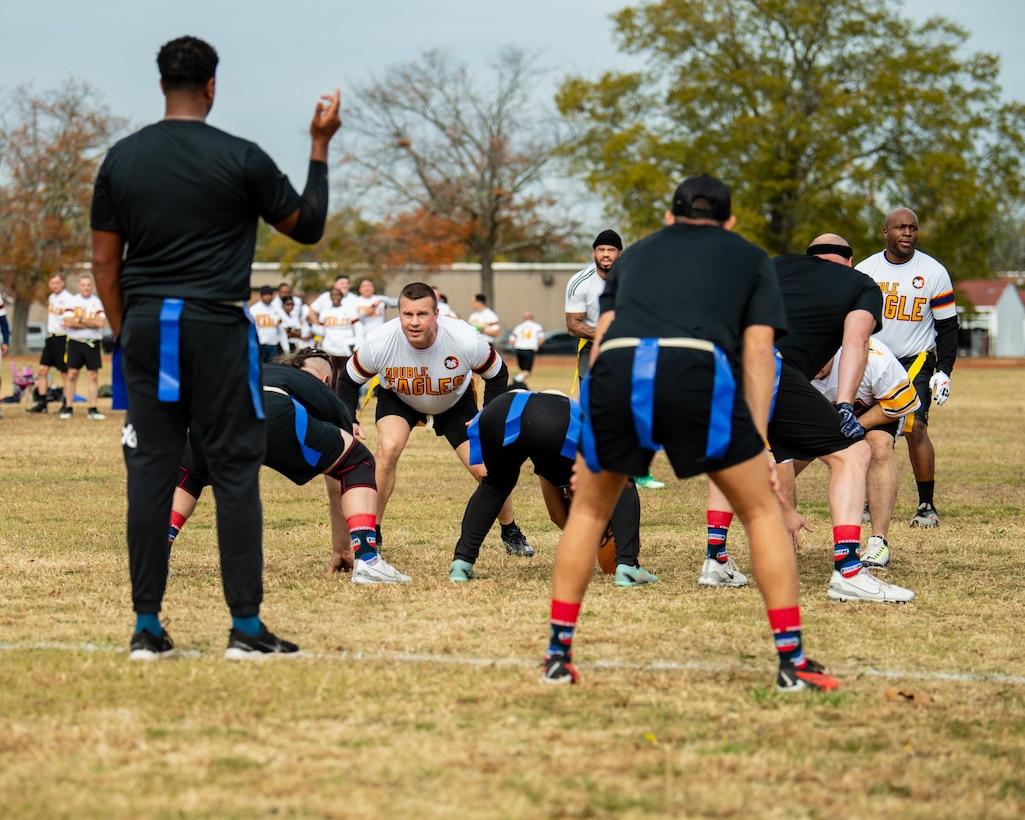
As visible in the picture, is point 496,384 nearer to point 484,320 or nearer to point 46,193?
point 484,320

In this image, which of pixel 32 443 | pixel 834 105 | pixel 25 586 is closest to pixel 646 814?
pixel 25 586

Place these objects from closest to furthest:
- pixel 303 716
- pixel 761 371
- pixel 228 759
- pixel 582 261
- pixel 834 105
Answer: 1. pixel 228 759
2. pixel 303 716
3. pixel 761 371
4. pixel 834 105
5. pixel 582 261

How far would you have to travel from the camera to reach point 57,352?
18.8 metres

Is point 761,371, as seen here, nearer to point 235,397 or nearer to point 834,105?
point 235,397

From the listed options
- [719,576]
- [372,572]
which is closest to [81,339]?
[372,572]

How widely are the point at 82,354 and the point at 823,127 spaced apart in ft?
101

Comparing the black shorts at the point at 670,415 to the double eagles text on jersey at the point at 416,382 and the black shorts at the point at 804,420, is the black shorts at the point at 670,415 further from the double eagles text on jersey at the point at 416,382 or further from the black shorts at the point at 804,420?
the double eagles text on jersey at the point at 416,382

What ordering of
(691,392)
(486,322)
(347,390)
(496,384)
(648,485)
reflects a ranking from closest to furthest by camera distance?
1. (691,392)
2. (496,384)
3. (347,390)
4. (648,485)
5. (486,322)

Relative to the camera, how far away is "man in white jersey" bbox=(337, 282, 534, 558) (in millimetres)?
7859

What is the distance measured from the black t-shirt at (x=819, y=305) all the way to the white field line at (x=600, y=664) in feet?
7.96

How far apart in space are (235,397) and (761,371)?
1.93 m

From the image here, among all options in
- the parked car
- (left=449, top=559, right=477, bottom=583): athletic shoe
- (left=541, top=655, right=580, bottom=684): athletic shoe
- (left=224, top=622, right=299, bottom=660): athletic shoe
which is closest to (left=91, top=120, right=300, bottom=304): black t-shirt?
(left=224, top=622, right=299, bottom=660): athletic shoe

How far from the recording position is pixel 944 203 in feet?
144

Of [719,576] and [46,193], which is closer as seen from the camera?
[719,576]
